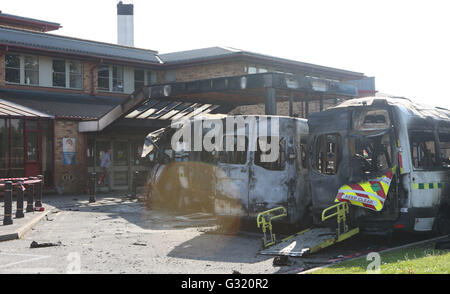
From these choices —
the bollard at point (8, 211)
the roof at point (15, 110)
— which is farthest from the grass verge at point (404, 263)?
the roof at point (15, 110)

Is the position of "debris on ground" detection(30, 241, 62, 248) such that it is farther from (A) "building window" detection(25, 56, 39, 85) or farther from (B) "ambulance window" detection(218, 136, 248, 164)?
(A) "building window" detection(25, 56, 39, 85)

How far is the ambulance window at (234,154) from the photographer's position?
1145cm

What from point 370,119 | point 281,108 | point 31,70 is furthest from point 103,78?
point 370,119

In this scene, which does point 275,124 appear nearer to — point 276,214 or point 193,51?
point 276,214

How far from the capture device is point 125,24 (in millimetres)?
36844

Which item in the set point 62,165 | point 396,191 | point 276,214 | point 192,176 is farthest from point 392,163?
point 62,165

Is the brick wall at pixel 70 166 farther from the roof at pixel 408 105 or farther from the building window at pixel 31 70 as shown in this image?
the roof at pixel 408 105

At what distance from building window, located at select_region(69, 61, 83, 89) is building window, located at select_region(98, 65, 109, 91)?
104 centimetres

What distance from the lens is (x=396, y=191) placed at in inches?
363

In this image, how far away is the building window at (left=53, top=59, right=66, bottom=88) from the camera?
82.6ft

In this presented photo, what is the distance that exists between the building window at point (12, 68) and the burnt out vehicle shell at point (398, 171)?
1763cm

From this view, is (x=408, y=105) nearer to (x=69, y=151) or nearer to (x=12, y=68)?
(x=69, y=151)

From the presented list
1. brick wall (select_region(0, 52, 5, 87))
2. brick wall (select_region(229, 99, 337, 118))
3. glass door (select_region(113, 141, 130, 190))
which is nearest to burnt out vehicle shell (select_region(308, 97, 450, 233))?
brick wall (select_region(229, 99, 337, 118))

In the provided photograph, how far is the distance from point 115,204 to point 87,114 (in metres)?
6.99
